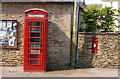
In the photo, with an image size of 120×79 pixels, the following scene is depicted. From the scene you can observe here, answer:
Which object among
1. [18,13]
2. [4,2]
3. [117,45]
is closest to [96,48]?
[117,45]

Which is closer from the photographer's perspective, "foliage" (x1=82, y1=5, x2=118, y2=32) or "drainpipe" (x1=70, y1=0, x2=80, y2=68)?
"drainpipe" (x1=70, y1=0, x2=80, y2=68)

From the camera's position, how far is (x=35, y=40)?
23.1 ft

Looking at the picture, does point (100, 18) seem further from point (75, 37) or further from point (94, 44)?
point (75, 37)

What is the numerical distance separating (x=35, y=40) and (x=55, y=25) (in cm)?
149

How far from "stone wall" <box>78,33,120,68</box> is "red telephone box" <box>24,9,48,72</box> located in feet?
6.61

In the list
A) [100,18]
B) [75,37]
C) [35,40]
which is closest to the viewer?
[35,40]

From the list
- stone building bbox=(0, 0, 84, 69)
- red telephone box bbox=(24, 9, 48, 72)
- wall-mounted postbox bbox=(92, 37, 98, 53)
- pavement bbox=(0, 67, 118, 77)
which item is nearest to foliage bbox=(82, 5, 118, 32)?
wall-mounted postbox bbox=(92, 37, 98, 53)

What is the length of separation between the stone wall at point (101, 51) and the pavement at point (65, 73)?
375 millimetres

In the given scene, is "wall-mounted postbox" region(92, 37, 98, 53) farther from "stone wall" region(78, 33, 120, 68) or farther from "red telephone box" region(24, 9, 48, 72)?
"red telephone box" region(24, 9, 48, 72)

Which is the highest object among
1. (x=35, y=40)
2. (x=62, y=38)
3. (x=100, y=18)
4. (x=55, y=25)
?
(x=100, y=18)

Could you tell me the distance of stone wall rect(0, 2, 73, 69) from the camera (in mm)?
8016

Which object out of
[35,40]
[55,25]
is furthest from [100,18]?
[35,40]

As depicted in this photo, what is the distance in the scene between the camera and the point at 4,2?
805cm

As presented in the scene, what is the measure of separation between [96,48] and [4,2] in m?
5.05
